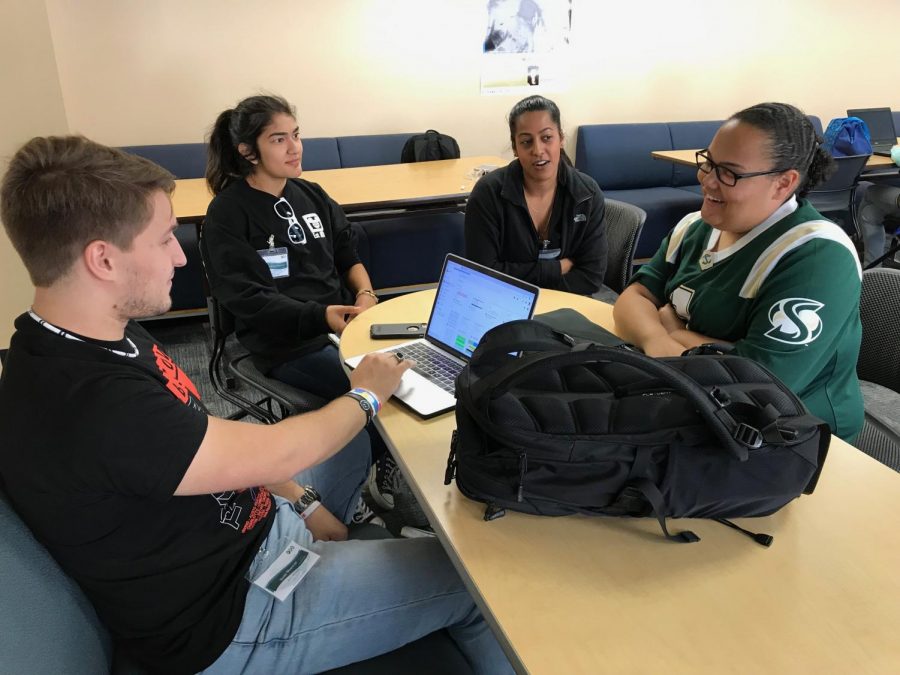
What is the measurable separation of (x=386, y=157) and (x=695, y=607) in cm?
433

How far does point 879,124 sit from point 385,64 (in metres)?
4.07

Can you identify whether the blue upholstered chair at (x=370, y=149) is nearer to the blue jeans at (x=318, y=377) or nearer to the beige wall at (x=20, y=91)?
the beige wall at (x=20, y=91)

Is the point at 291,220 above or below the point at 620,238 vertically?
above

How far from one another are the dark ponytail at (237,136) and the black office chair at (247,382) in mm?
446

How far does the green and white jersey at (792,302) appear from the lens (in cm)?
131

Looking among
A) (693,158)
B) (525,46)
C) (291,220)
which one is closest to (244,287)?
(291,220)

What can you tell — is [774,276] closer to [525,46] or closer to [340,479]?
[340,479]

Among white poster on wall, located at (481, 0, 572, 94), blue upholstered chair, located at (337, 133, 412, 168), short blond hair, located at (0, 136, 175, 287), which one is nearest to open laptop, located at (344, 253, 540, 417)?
short blond hair, located at (0, 136, 175, 287)

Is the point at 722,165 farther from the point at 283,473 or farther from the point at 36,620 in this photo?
the point at 36,620

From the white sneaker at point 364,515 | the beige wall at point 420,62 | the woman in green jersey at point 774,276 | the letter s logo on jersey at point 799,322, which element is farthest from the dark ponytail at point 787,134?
the beige wall at point 420,62

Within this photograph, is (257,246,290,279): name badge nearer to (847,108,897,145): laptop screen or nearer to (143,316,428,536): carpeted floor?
(143,316,428,536): carpeted floor

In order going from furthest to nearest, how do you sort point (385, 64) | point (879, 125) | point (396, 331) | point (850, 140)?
1. point (879, 125)
2. point (385, 64)
3. point (850, 140)
4. point (396, 331)

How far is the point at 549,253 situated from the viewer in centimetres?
244

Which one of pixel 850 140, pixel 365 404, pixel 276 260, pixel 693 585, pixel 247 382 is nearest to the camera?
pixel 693 585
